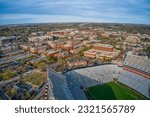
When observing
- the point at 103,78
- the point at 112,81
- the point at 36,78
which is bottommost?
the point at 36,78

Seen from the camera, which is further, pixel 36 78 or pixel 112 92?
pixel 36 78

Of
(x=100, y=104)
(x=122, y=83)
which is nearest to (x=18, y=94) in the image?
(x=122, y=83)

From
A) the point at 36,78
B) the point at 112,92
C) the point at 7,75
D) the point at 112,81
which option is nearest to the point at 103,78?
the point at 112,81

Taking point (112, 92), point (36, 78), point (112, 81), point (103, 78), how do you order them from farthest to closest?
point (36, 78)
point (103, 78)
point (112, 81)
point (112, 92)

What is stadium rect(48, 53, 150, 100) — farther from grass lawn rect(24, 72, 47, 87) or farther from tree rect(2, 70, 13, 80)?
tree rect(2, 70, 13, 80)

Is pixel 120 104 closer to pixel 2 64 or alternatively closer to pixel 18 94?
pixel 18 94

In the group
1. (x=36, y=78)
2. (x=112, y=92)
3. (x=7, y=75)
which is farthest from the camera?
(x=7, y=75)

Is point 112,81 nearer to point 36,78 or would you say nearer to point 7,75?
point 36,78

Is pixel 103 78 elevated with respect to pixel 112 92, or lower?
elevated
